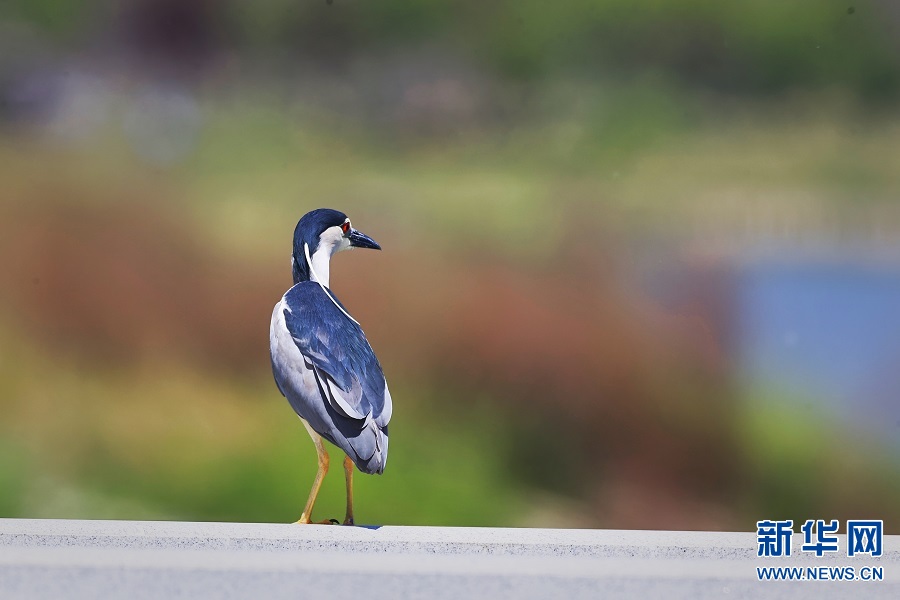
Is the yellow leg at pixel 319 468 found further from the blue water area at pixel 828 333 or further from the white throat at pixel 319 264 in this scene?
the blue water area at pixel 828 333

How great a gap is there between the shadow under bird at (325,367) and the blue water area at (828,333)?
1.33 metres

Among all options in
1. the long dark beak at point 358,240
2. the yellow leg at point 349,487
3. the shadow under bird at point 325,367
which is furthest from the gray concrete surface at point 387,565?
the long dark beak at point 358,240

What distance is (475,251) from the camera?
373 cm

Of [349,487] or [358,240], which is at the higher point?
[358,240]

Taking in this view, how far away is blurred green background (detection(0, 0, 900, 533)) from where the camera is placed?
3.62 meters

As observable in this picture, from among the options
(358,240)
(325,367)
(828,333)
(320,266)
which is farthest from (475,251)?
(828,333)

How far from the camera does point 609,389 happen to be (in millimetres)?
3691

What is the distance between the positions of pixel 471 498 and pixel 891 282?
5.06 feet

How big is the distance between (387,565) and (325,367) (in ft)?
1.81

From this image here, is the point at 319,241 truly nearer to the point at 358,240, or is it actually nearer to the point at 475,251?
the point at 358,240

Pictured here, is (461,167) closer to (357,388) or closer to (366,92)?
(366,92)

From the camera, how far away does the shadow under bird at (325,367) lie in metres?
2.94

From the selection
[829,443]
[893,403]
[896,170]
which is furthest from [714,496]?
[896,170]

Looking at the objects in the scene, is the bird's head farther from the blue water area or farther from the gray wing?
the blue water area
